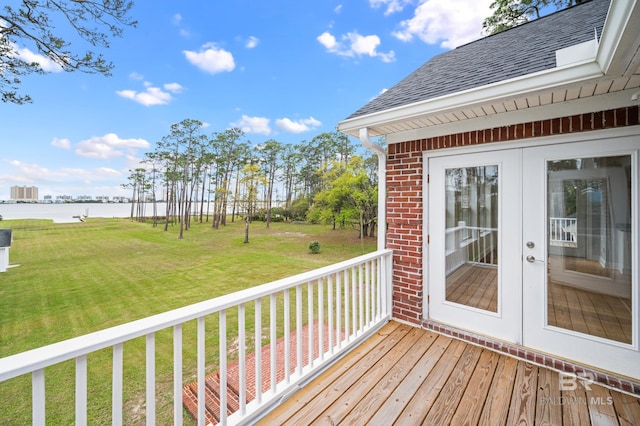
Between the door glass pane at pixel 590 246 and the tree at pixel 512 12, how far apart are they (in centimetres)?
1167

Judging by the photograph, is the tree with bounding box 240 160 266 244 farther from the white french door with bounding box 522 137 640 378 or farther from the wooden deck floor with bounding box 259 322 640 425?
the white french door with bounding box 522 137 640 378

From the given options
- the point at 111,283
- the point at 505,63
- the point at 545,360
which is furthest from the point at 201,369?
the point at 111,283

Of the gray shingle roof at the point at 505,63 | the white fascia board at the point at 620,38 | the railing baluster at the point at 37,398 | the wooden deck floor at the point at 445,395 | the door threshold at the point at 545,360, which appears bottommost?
the wooden deck floor at the point at 445,395

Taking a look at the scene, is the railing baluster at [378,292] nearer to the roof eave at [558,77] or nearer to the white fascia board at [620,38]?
the roof eave at [558,77]

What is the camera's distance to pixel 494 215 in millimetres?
2605

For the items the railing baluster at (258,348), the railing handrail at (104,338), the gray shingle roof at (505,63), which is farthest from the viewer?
the gray shingle roof at (505,63)

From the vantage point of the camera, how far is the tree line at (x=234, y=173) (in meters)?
20.9

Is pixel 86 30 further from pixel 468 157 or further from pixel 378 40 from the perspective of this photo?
pixel 378 40

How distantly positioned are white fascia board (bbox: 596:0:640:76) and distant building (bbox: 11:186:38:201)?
20965mm

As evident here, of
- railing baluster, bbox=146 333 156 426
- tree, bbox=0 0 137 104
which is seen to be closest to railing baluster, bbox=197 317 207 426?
railing baluster, bbox=146 333 156 426

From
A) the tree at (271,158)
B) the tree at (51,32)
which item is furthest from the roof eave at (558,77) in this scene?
the tree at (271,158)

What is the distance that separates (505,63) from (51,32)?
6837mm

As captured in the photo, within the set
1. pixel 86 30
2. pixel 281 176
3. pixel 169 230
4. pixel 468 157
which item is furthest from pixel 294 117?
pixel 468 157

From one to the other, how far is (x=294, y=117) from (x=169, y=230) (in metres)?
18.2
